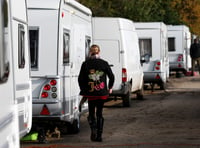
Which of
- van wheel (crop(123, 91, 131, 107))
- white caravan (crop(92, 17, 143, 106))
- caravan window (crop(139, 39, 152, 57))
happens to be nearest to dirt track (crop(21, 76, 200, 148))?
van wheel (crop(123, 91, 131, 107))

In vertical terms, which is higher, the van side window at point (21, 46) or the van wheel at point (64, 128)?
the van side window at point (21, 46)

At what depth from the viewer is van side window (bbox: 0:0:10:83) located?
6690 millimetres

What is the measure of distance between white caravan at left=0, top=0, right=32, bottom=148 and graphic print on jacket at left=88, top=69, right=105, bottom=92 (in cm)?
318

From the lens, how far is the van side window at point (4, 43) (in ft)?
21.9

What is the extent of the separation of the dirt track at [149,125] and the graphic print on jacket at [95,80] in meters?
1.00

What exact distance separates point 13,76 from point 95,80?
20.5ft

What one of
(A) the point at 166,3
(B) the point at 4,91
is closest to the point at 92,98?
(B) the point at 4,91

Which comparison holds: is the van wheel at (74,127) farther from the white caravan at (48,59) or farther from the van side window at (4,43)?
the van side window at (4,43)

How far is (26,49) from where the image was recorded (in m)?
10.9

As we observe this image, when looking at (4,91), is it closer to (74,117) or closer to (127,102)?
(74,117)

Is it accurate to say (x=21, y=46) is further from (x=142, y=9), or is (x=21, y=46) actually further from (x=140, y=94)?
(x=142, y=9)

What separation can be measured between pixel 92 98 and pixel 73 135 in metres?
1.67

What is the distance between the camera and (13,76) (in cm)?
793

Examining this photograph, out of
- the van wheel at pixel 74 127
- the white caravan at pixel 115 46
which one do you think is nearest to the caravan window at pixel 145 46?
the white caravan at pixel 115 46
